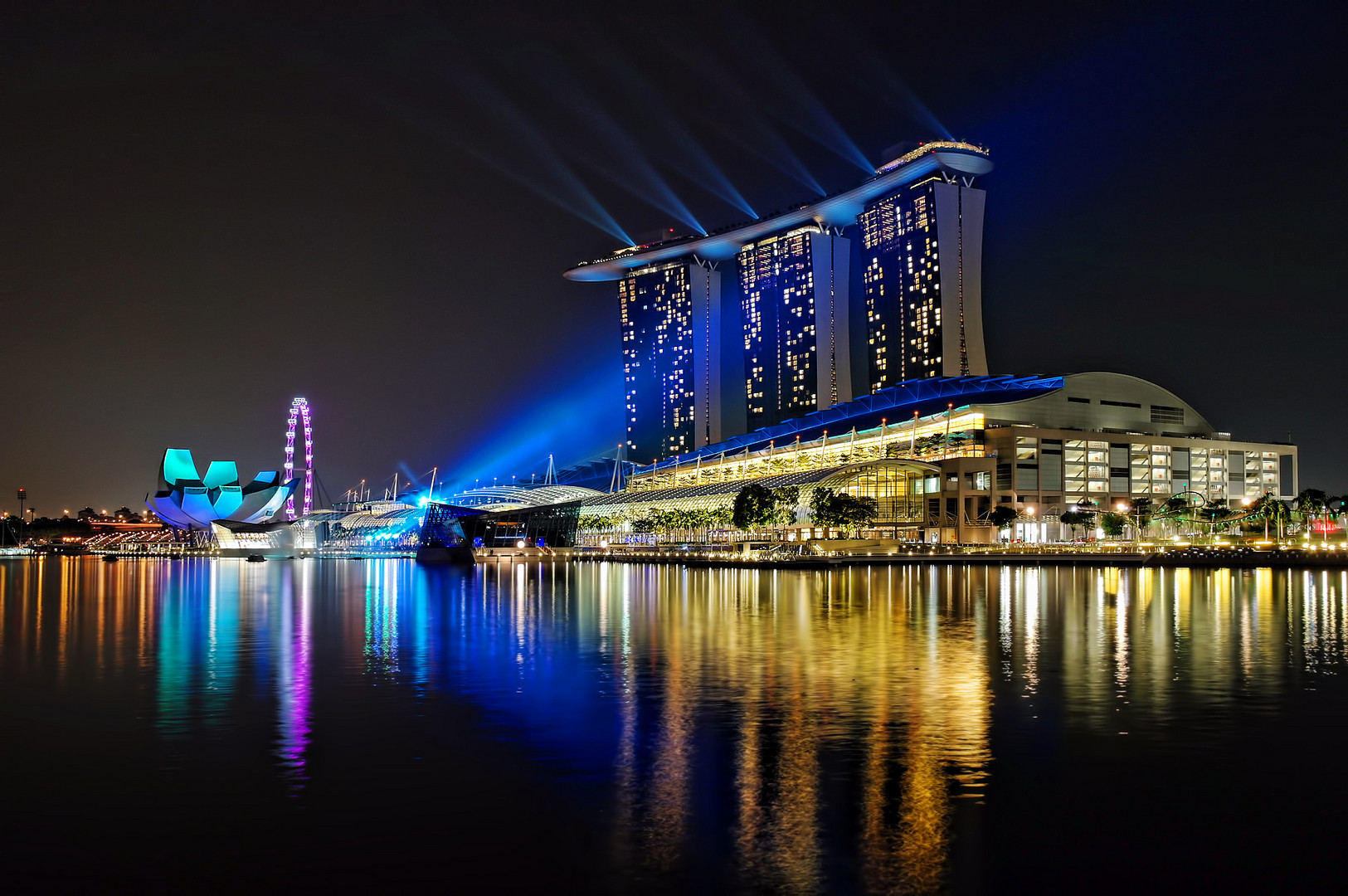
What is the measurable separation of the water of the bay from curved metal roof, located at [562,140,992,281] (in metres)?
109

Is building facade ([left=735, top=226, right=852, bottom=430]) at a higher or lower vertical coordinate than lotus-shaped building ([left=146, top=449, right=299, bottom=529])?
higher

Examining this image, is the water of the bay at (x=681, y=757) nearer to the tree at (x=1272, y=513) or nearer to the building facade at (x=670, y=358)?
the tree at (x=1272, y=513)

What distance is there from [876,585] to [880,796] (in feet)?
105

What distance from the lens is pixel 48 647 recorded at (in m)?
22.2

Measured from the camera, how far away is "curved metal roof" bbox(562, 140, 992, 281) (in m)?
126

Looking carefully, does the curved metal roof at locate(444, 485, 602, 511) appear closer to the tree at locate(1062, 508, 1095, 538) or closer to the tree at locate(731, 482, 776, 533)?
the tree at locate(731, 482, 776, 533)

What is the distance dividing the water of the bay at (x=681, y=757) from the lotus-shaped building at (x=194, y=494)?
10662 centimetres

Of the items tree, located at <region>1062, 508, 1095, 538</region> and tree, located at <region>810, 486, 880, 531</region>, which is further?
tree, located at <region>1062, 508, 1095, 538</region>

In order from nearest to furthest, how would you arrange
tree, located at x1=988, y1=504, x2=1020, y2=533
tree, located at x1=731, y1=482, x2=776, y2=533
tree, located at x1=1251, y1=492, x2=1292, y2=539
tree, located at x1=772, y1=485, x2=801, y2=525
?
tree, located at x1=731, y1=482, x2=776, y2=533 < tree, located at x1=1251, y1=492, x2=1292, y2=539 < tree, located at x1=772, y1=485, x2=801, y2=525 < tree, located at x1=988, y1=504, x2=1020, y2=533

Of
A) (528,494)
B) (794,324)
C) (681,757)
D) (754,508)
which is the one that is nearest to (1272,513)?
(754,508)

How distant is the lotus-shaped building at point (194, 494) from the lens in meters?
124

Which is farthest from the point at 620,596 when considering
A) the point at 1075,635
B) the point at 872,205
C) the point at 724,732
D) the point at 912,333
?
the point at 872,205

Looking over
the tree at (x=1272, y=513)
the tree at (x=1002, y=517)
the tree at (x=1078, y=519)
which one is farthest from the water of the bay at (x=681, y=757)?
the tree at (x=1272, y=513)

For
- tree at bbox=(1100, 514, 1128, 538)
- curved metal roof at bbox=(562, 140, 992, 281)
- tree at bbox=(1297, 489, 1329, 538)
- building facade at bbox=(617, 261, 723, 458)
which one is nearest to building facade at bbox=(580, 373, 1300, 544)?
tree at bbox=(1100, 514, 1128, 538)
